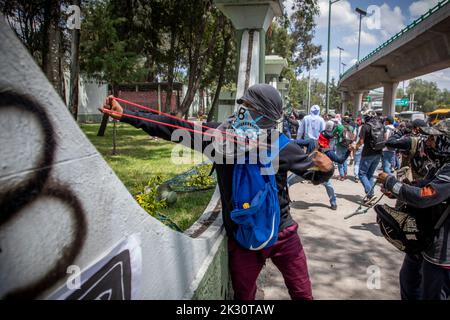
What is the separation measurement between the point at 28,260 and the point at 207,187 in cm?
530

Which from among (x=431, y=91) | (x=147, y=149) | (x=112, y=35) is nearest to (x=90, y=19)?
(x=112, y=35)

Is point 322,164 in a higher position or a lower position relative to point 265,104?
lower


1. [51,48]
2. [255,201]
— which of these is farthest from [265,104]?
[51,48]

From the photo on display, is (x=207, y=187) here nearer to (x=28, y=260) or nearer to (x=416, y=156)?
(x=416, y=156)

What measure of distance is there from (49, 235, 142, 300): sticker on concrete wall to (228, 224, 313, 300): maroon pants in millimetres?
1046

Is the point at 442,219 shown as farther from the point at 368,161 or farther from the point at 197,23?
the point at 197,23

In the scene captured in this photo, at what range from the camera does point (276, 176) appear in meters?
2.23

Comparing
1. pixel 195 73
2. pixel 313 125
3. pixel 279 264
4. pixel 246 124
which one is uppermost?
pixel 195 73

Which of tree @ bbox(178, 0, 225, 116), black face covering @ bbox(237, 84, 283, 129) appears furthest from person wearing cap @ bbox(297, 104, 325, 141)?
tree @ bbox(178, 0, 225, 116)

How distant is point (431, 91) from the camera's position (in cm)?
9612

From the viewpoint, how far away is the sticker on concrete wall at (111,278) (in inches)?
42.3

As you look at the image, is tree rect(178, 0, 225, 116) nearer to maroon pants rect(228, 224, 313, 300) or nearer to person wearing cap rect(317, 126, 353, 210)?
person wearing cap rect(317, 126, 353, 210)

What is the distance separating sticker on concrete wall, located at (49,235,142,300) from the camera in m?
1.07

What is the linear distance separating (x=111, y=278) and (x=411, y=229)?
2176 mm
